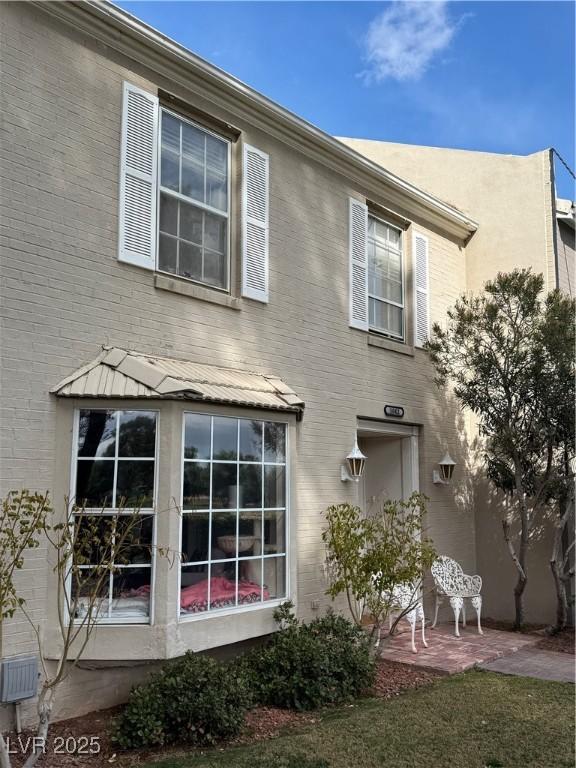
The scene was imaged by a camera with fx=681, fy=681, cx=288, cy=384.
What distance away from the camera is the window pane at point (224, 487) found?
21.0 ft

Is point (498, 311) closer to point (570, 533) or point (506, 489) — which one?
point (506, 489)

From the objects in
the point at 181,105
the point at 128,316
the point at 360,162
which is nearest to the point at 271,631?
the point at 128,316

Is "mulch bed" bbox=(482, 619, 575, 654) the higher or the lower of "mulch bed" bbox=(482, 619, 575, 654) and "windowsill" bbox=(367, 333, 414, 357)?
the lower

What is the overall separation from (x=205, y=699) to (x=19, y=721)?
→ 1424 millimetres

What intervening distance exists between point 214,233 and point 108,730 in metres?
4.91

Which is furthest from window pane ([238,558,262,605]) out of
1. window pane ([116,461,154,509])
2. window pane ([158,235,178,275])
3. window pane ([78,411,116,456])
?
window pane ([158,235,178,275])

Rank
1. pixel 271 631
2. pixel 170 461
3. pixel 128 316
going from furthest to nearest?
1. pixel 271 631
2. pixel 128 316
3. pixel 170 461

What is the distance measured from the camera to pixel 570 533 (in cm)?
982

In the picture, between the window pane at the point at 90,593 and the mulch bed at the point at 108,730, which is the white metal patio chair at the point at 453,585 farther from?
the window pane at the point at 90,593

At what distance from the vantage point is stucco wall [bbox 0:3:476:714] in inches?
219

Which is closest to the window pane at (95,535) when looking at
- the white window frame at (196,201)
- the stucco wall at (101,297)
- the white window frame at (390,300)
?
the stucco wall at (101,297)

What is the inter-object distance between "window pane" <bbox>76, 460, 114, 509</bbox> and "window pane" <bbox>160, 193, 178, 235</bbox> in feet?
8.26

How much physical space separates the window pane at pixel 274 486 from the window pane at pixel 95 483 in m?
1.75

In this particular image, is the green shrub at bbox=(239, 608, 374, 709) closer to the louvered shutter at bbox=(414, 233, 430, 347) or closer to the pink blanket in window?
the pink blanket in window
